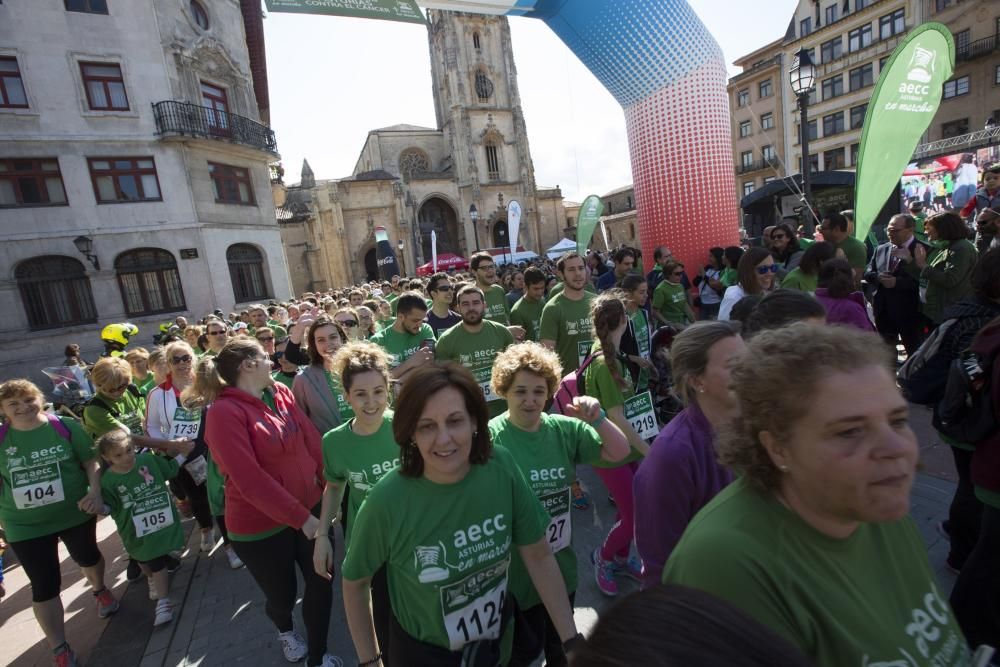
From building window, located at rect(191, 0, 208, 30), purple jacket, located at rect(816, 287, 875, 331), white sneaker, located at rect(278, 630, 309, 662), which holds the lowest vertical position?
white sneaker, located at rect(278, 630, 309, 662)

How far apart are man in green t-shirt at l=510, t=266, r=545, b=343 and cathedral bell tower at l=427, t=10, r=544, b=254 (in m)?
37.5

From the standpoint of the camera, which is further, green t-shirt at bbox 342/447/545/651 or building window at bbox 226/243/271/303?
building window at bbox 226/243/271/303

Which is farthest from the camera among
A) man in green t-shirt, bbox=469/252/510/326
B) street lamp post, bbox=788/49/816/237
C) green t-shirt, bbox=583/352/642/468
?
street lamp post, bbox=788/49/816/237

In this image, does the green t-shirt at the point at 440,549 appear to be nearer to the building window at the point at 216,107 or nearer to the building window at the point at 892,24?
the building window at the point at 216,107

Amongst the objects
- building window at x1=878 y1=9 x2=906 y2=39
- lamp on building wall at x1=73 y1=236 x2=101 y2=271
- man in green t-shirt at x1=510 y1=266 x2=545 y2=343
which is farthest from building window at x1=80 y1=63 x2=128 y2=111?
building window at x1=878 y1=9 x2=906 y2=39

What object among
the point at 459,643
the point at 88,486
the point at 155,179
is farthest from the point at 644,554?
the point at 155,179

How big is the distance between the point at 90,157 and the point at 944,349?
72.2 ft

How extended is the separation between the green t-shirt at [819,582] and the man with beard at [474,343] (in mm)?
3286

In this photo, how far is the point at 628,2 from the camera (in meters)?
7.25

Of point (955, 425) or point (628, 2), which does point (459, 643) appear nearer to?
point (955, 425)

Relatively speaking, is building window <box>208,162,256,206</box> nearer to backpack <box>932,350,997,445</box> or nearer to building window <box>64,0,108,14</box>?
building window <box>64,0,108,14</box>

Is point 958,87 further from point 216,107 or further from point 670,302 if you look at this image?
point 216,107

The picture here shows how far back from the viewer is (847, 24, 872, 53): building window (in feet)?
105

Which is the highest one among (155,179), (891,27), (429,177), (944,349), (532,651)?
(891,27)
